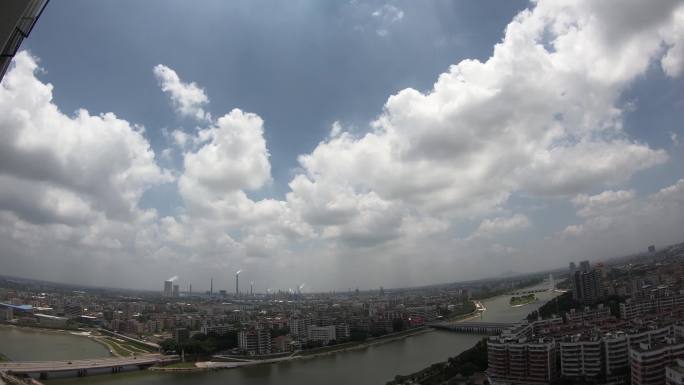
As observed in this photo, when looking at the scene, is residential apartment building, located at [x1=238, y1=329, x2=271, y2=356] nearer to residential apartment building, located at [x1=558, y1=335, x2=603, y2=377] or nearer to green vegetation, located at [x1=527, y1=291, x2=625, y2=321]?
green vegetation, located at [x1=527, y1=291, x2=625, y2=321]

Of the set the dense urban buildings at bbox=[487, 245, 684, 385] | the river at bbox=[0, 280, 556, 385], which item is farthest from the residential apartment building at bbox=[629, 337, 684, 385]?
the river at bbox=[0, 280, 556, 385]

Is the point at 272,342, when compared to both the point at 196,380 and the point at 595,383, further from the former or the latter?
the point at 595,383

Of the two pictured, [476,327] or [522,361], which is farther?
[476,327]

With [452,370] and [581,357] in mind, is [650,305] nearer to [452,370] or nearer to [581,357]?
[581,357]

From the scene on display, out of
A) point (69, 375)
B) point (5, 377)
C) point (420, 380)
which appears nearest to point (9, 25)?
point (420, 380)

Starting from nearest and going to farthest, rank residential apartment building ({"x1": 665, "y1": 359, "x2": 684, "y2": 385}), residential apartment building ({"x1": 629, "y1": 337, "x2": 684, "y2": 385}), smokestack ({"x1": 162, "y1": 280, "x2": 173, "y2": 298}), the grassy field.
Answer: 1. residential apartment building ({"x1": 665, "y1": 359, "x2": 684, "y2": 385})
2. residential apartment building ({"x1": 629, "y1": 337, "x2": 684, "y2": 385})
3. the grassy field
4. smokestack ({"x1": 162, "y1": 280, "x2": 173, "y2": 298})

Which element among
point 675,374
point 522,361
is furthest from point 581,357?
point 675,374

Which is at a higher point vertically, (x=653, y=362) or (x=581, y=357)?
(x=653, y=362)
